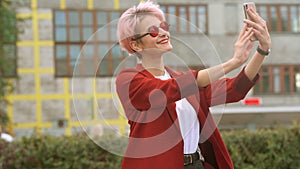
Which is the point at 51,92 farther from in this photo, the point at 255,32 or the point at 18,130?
the point at 255,32

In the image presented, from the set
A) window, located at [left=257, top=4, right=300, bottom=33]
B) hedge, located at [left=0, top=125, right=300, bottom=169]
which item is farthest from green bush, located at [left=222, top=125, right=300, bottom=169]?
window, located at [left=257, top=4, right=300, bottom=33]

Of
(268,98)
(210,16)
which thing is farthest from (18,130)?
(268,98)

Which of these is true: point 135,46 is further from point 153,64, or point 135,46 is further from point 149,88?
point 149,88

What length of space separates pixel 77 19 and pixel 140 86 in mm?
22904

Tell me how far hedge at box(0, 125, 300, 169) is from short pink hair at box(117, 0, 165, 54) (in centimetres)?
412

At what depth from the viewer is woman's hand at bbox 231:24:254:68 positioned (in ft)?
7.31

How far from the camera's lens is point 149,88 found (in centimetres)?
259

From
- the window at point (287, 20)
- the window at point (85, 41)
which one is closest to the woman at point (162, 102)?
the window at point (85, 41)

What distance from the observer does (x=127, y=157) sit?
9.43 ft

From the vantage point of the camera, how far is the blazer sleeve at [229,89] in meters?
2.60

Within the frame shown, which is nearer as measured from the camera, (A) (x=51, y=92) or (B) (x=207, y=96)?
(B) (x=207, y=96)

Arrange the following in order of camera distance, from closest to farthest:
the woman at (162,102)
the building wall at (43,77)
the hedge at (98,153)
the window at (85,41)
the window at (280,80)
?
the woman at (162,102)
the window at (85,41)
the hedge at (98,153)
the building wall at (43,77)
the window at (280,80)

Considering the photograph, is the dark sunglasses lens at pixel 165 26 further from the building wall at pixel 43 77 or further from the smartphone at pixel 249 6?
the building wall at pixel 43 77

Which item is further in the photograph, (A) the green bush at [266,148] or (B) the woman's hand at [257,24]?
(A) the green bush at [266,148]
